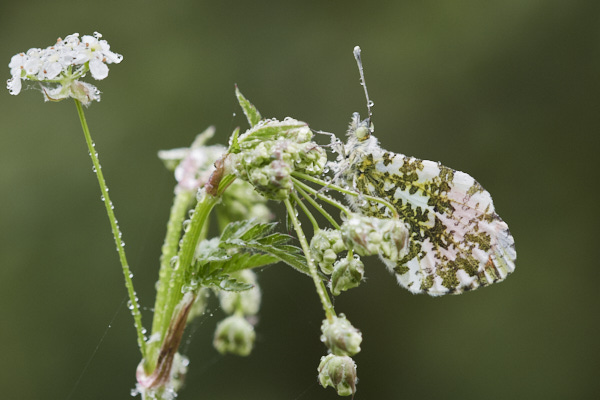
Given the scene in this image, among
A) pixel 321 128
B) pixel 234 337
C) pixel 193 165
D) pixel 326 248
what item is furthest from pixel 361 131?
pixel 321 128

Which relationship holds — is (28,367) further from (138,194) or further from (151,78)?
(151,78)

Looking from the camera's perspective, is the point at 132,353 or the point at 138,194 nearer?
the point at 132,353

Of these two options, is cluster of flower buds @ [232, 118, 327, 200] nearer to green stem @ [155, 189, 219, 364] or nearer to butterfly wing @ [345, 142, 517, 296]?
green stem @ [155, 189, 219, 364]

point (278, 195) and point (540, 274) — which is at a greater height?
point (540, 274)

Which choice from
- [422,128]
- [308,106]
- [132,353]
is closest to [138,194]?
[132,353]

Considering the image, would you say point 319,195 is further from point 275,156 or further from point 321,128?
point 321,128

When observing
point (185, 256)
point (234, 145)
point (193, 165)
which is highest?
point (193, 165)

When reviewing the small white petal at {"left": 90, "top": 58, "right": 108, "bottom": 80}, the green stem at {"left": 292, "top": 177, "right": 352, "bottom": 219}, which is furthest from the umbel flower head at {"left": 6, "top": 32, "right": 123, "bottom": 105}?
the green stem at {"left": 292, "top": 177, "right": 352, "bottom": 219}
